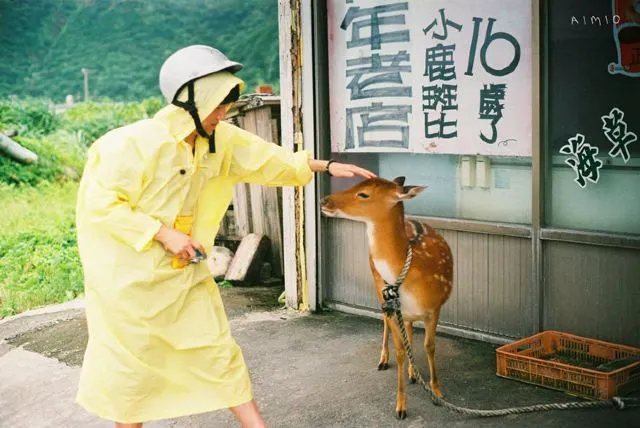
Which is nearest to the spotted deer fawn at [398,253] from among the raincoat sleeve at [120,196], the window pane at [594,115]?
the window pane at [594,115]

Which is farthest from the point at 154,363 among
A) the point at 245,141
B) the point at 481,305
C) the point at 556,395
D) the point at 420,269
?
the point at 481,305

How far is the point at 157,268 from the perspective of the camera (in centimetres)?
418

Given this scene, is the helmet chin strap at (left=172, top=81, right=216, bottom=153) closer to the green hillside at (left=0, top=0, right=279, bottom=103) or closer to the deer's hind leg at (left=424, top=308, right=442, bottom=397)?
the deer's hind leg at (left=424, top=308, right=442, bottom=397)

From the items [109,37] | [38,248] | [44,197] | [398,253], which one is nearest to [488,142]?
[398,253]

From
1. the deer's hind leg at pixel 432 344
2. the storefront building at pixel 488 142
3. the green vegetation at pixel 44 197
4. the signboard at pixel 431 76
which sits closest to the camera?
the deer's hind leg at pixel 432 344

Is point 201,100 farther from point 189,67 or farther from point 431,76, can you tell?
point 431,76

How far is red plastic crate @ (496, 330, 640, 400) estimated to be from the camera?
536cm

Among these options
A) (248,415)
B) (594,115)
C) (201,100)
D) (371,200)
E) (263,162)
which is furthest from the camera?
(594,115)

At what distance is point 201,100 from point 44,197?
923 cm

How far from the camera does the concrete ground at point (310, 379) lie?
539cm

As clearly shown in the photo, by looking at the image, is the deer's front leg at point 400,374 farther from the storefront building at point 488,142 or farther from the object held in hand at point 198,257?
the object held in hand at point 198,257

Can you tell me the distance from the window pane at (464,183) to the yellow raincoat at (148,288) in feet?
9.59

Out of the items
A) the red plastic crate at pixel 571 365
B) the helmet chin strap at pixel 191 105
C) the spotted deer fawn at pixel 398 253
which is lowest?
the red plastic crate at pixel 571 365

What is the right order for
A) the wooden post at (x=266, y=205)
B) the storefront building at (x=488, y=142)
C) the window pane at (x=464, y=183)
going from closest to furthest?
the storefront building at (x=488, y=142)
the window pane at (x=464, y=183)
the wooden post at (x=266, y=205)
